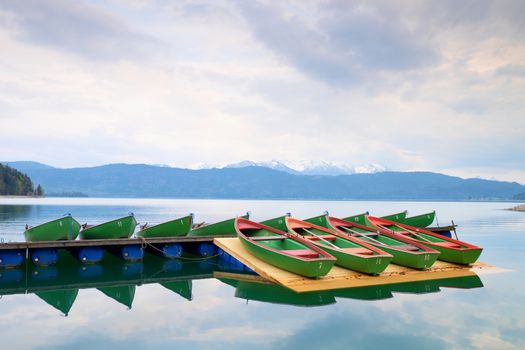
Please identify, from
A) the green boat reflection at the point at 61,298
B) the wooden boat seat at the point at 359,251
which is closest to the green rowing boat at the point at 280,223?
the wooden boat seat at the point at 359,251

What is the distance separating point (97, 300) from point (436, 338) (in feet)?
43.7

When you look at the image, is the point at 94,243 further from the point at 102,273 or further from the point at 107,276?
the point at 107,276

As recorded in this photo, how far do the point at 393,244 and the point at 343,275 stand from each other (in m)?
5.94

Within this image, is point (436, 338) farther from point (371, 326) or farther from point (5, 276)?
point (5, 276)

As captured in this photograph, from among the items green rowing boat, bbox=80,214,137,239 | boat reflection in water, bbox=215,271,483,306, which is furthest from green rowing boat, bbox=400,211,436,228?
green rowing boat, bbox=80,214,137,239

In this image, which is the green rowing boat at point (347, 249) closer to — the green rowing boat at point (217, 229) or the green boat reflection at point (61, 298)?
the green rowing boat at point (217, 229)

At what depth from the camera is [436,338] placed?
13461 mm

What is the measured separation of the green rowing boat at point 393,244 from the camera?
2017 centimetres

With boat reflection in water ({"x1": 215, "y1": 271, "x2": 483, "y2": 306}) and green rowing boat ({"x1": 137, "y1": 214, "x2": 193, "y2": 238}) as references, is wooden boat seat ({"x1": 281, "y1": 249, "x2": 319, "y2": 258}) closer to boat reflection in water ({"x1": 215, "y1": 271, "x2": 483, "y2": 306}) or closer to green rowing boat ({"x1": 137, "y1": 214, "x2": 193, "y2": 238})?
boat reflection in water ({"x1": 215, "y1": 271, "x2": 483, "y2": 306})

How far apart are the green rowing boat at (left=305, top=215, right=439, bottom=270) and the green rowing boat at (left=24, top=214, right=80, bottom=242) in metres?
15.4

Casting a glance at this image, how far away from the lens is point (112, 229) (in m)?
24.6

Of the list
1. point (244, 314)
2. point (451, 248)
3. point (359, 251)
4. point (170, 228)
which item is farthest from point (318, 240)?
point (170, 228)

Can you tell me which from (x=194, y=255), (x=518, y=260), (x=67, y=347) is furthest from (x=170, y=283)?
(x=518, y=260)

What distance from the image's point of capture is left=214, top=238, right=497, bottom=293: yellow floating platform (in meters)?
17.5
